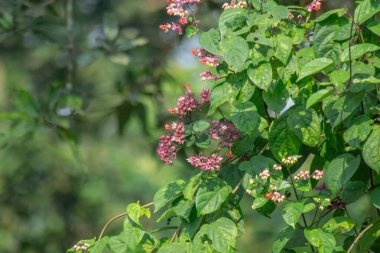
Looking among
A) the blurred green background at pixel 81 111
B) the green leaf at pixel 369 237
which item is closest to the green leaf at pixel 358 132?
the green leaf at pixel 369 237

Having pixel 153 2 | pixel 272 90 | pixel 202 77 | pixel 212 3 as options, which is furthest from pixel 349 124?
pixel 153 2

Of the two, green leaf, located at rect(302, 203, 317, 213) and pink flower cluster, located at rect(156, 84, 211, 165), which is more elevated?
pink flower cluster, located at rect(156, 84, 211, 165)

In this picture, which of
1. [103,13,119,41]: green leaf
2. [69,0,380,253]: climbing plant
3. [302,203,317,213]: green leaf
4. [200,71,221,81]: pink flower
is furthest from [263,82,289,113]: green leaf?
[103,13,119,41]: green leaf

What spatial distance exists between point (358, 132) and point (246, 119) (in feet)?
0.73

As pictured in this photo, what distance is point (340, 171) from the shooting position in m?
1.51

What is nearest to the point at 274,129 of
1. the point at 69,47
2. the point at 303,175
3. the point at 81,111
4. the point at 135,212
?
the point at 303,175

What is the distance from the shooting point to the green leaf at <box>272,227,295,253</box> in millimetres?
1485

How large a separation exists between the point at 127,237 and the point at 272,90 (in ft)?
1.44

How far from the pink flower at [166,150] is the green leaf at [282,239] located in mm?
267

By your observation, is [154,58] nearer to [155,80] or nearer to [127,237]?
[155,80]

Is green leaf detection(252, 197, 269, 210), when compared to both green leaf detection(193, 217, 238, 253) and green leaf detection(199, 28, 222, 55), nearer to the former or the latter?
green leaf detection(193, 217, 238, 253)

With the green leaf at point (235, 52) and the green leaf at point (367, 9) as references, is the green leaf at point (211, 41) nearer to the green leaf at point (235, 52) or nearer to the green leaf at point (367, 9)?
Result: the green leaf at point (235, 52)

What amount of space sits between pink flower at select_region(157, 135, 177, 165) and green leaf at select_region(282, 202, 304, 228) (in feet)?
0.84

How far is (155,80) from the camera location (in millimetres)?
3553
